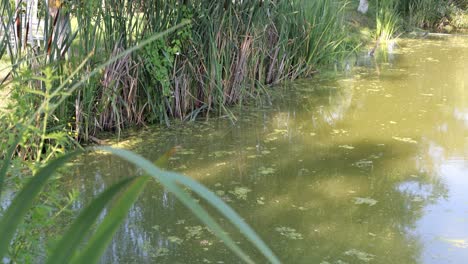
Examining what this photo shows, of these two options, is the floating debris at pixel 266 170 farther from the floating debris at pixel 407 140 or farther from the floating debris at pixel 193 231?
the floating debris at pixel 407 140

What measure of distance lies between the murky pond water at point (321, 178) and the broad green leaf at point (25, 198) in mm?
1952

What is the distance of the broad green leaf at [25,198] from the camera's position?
0.76m

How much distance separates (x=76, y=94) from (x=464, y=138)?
9.17ft

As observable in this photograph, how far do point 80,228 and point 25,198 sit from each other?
0.25ft

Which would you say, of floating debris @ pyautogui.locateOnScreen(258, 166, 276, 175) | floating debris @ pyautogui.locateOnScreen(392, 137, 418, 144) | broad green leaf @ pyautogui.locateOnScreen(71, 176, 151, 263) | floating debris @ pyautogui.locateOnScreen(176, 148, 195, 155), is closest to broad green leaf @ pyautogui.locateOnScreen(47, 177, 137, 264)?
broad green leaf @ pyautogui.locateOnScreen(71, 176, 151, 263)

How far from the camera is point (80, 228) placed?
775 mm

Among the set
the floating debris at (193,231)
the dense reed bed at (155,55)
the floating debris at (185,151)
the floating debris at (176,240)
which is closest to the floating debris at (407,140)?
the dense reed bed at (155,55)

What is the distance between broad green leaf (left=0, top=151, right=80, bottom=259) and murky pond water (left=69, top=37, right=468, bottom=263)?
6.40 ft

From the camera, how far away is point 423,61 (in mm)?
7852

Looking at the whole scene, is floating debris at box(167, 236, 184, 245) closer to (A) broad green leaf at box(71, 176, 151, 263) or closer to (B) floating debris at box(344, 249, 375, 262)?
(B) floating debris at box(344, 249, 375, 262)

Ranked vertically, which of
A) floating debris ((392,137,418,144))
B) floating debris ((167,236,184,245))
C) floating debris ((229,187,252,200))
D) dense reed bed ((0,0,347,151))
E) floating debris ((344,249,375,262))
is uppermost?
dense reed bed ((0,0,347,151))

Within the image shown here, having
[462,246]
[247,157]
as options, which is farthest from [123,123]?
[462,246]

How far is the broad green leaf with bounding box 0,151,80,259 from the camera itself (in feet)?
2.48

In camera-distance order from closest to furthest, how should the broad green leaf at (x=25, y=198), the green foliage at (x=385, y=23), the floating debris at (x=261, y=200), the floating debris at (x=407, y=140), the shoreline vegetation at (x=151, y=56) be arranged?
the broad green leaf at (x=25, y=198), the floating debris at (x=261, y=200), the shoreline vegetation at (x=151, y=56), the floating debris at (x=407, y=140), the green foliage at (x=385, y=23)
